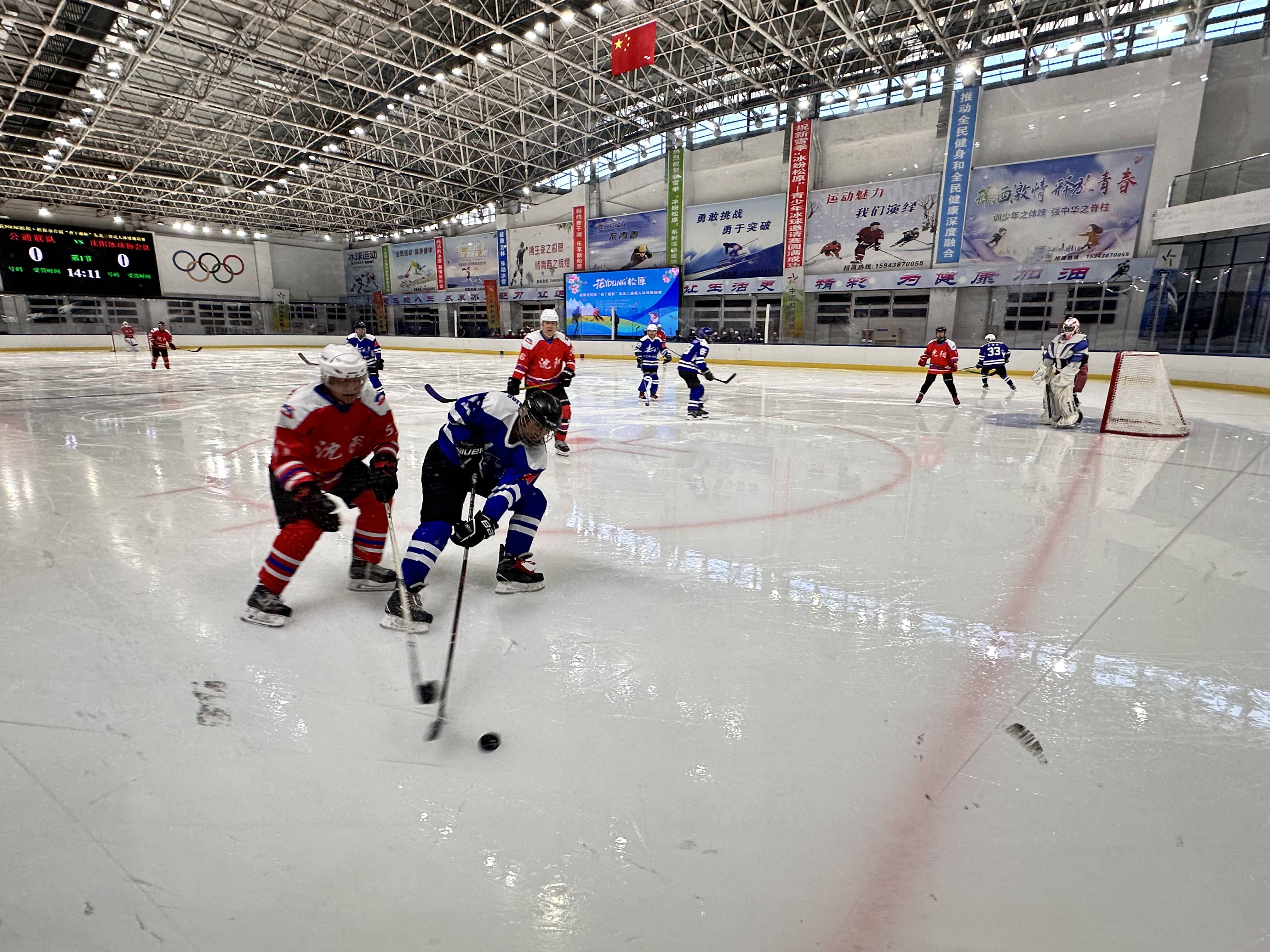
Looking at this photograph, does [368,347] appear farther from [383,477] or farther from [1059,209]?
[1059,209]

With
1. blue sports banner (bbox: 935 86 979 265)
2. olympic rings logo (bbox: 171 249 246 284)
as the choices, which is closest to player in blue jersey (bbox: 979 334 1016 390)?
blue sports banner (bbox: 935 86 979 265)

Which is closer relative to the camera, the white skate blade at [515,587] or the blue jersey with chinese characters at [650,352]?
the white skate blade at [515,587]

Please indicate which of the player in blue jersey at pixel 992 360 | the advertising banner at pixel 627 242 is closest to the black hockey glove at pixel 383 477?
the player in blue jersey at pixel 992 360

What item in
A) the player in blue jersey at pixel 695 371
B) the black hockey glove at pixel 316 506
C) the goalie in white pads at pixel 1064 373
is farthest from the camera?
the player in blue jersey at pixel 695 371

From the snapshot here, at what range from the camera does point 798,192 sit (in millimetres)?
17531

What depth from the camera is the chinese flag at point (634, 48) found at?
9.34 meters

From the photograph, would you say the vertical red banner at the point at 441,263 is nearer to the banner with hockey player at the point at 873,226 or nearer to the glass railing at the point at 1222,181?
the banner with hockey player at the point at 873,226

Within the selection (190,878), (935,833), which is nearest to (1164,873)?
(935,833)

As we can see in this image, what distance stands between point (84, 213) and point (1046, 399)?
1365 inches

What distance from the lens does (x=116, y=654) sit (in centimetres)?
190

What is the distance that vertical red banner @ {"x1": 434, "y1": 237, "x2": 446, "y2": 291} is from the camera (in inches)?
1098

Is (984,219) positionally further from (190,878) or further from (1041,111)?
(190,878)

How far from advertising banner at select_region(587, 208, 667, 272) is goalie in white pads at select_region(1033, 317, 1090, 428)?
50.8 ft

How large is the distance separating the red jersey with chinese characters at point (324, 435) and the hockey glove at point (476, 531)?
1.35 feet
